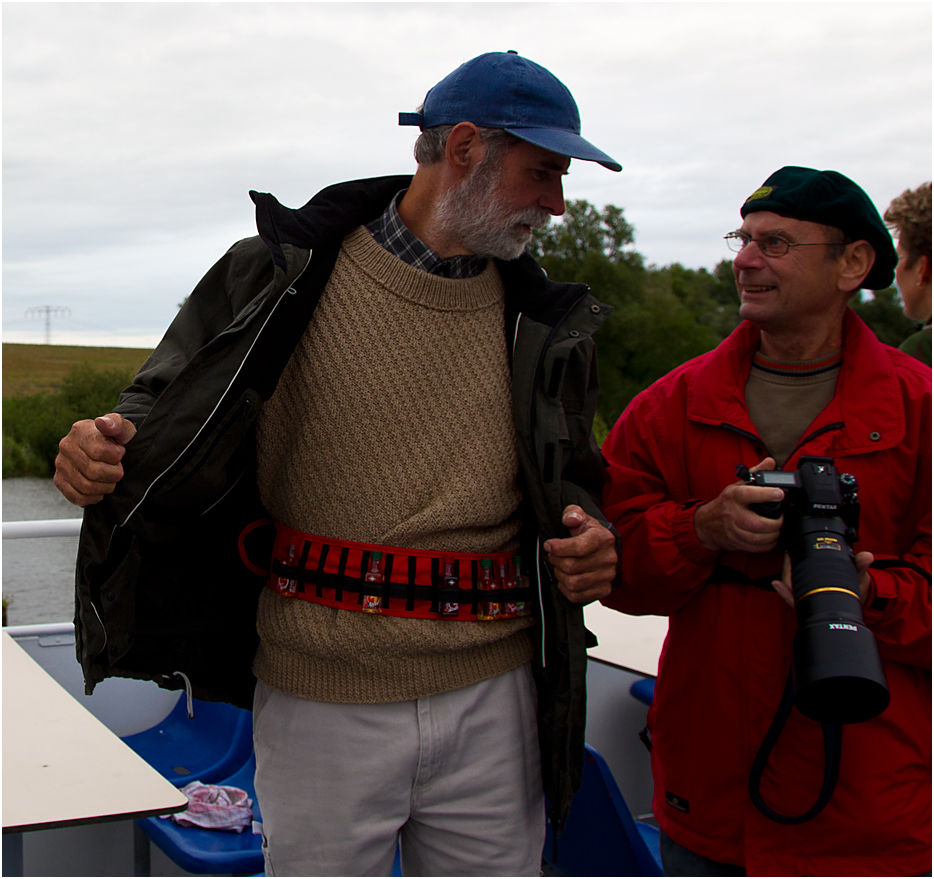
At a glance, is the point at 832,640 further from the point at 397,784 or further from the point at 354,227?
the point at 354,227

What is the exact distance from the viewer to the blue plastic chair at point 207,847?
254 centimetres

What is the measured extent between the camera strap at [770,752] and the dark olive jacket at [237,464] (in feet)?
1.05

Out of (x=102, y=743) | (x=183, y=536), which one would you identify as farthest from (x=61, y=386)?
(x=183, y=536)

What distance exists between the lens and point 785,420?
1.78 m

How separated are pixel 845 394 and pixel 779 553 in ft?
0.98

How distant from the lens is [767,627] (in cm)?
173

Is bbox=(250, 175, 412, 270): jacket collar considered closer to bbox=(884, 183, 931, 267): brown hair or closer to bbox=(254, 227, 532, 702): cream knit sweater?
bbox=(254, 227, 532, 702): cream knit sweater

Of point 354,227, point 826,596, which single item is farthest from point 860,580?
point 354,227

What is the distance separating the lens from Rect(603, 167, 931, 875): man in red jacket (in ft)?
5.44

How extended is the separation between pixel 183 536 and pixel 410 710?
1.54 ft

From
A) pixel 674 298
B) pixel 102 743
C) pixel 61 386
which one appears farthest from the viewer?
pixel 674 298

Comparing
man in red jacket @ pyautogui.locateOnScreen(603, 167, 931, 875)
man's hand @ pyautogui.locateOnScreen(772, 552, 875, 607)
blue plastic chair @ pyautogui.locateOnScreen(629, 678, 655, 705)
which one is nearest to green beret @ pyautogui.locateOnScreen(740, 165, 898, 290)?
man in red jacket @ pyautogui.locateOnScreen(603, 167, 931, 875)

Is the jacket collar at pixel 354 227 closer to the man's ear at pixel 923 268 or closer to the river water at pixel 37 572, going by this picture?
the man's ear at pixel 923 268

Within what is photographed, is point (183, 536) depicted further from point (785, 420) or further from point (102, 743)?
point (785, 420)
